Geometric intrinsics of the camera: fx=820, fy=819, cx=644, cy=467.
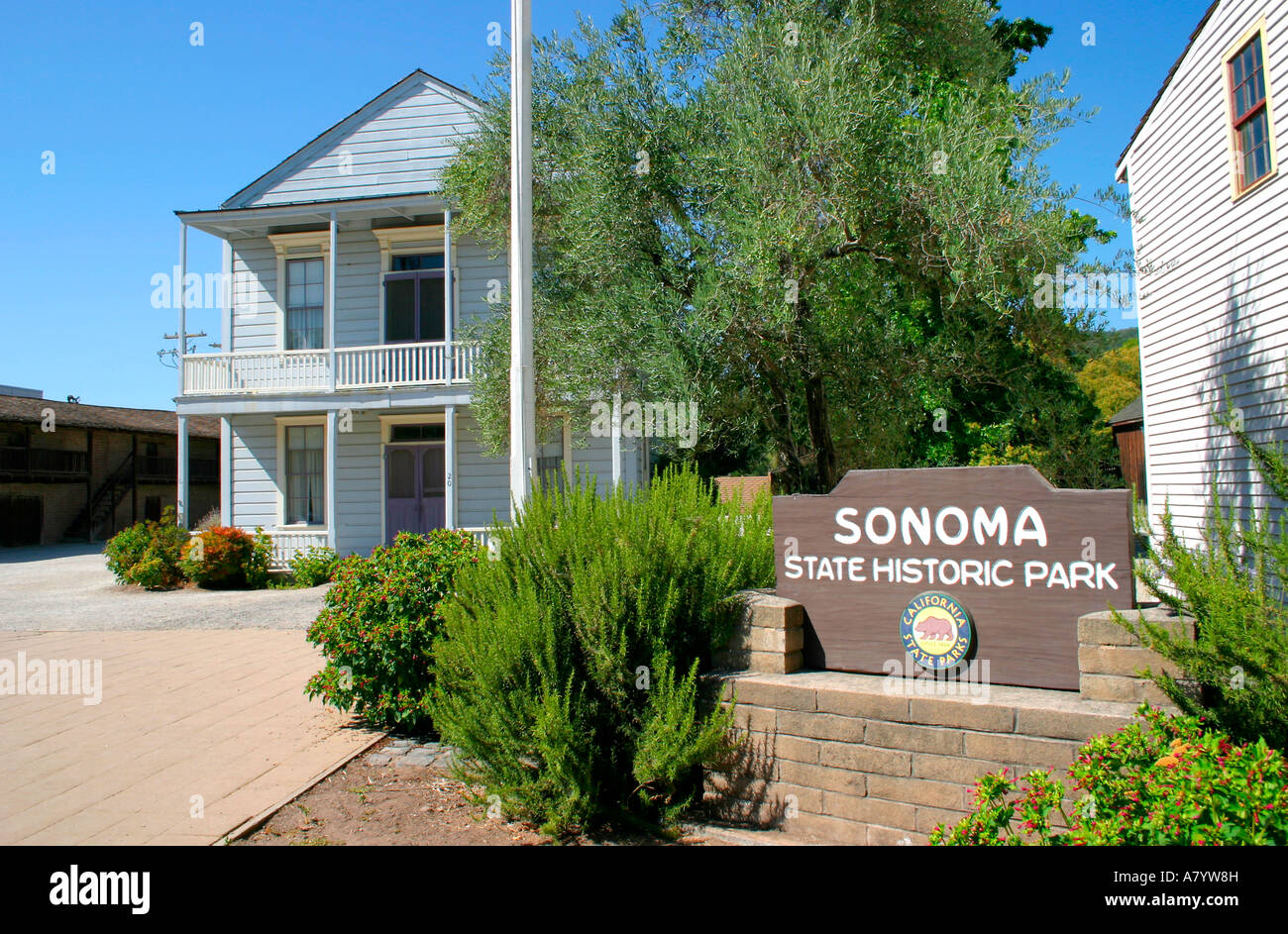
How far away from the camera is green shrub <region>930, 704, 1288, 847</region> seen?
235 centimetres

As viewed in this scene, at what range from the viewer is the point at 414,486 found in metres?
15.5

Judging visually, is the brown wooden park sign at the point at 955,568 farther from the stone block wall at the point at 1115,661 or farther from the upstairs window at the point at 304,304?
the upstairs window at the point at 304,304

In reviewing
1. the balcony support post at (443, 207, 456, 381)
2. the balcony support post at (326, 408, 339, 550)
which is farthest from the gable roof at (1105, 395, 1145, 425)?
the balcony support post at (326, 408, 339, 550)

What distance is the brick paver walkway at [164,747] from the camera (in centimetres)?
418

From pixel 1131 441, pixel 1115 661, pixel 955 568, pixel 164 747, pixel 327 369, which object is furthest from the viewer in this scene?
pixel 1131 441

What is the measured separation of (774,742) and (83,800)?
12.3ft

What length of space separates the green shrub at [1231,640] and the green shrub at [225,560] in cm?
1401

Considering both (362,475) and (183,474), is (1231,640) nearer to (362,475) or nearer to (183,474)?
(362,475)

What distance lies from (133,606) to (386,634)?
363 inches

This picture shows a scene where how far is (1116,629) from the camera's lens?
3.44 m

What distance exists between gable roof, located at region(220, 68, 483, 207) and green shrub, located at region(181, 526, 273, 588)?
6530mm

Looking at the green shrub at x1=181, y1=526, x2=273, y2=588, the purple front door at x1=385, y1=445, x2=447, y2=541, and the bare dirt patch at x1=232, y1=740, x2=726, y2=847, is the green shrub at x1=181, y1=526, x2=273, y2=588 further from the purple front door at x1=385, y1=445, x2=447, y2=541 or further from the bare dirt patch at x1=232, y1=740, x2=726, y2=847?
the bare dirt patch at x1=232, y1=740, x2=726, y2=847

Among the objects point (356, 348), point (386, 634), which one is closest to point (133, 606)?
point (356, 348)

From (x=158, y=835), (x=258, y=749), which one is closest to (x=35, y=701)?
(x=258, y=749)
